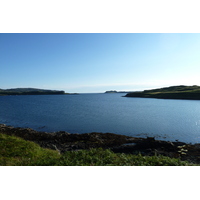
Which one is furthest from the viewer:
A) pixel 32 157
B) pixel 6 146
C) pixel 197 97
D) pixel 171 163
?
pixel 197 97

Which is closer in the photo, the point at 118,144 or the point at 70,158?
the point at 70,158

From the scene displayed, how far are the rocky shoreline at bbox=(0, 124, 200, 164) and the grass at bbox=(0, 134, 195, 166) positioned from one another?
6.79 meters

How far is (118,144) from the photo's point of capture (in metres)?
24.0

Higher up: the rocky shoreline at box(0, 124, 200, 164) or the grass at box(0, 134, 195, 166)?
the grass at box(0, 134, 195, 166)

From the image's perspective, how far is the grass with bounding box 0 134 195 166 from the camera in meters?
10.8

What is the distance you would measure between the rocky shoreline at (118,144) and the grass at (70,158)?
6794 millimetres

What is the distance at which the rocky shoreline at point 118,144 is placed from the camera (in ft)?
66.4

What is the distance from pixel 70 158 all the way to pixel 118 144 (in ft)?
43.2

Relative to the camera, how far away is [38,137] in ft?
90.4

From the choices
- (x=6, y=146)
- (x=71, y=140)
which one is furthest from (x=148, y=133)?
(x=6, y=146)

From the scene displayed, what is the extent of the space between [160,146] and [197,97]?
359 feet

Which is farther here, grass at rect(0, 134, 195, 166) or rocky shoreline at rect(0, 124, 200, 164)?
rocky shoreline at rect(0, 124, 200, 164)

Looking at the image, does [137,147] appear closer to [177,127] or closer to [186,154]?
[186,154]

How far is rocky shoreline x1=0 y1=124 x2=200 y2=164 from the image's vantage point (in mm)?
20245
